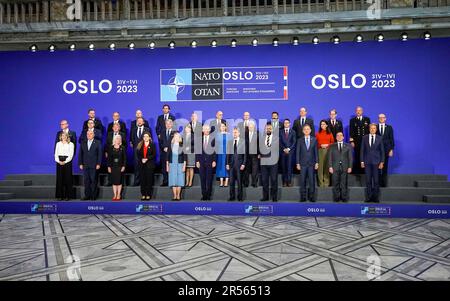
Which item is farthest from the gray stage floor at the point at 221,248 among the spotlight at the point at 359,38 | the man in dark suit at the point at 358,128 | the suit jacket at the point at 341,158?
the spotlight at the point at 359,38

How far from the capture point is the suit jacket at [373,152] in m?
7.57

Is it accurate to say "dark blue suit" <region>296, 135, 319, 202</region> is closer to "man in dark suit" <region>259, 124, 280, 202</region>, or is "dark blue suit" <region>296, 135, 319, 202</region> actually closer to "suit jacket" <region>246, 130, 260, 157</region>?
"man in dark suit" <region>259, 124, 280, 202</region>

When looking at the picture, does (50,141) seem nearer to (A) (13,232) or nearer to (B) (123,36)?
(B) (123,36)

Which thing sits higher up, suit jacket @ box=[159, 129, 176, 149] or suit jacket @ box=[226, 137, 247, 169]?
suit jacket @ box=[159, 129, 176, 149]

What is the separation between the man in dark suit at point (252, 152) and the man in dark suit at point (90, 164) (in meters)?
3.13

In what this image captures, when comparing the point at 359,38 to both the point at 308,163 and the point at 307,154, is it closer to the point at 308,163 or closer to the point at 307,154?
the point at 307,154

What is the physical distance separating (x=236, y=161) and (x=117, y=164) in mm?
2534

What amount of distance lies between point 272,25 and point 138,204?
5107 millimetres

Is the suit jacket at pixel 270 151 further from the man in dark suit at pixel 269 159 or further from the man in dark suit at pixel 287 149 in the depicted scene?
the man in dark suit at pixel 287 149

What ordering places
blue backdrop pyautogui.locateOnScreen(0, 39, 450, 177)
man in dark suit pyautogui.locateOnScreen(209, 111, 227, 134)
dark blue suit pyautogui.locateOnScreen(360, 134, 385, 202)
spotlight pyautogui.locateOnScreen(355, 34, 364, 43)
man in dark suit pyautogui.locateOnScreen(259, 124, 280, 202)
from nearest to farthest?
dark blue suit pyautogui.locateOnScreen(360, 134, 385, 202) → man in dark suit pyautogui.locateOnScreen(259, 124, 280, 202) → man in dark suit pyautogui.locateOnScreen(209, 111, 227, 134) → spotlight pyautogui.locateOnScreen(355, 34, 364, 43) → blue backdrop pyautogui.locateOnScreen(0, 39, 450, 177)

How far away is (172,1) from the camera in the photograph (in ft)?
31.5

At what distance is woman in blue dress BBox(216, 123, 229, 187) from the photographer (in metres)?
8.05

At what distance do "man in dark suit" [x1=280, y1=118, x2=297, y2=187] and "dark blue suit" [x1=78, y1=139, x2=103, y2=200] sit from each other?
3.96 meters

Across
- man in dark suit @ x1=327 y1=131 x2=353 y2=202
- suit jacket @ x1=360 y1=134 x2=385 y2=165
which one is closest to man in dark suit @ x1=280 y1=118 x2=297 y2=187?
man in dark suit @ x1=327 y1=131 x2=353 y2=202
